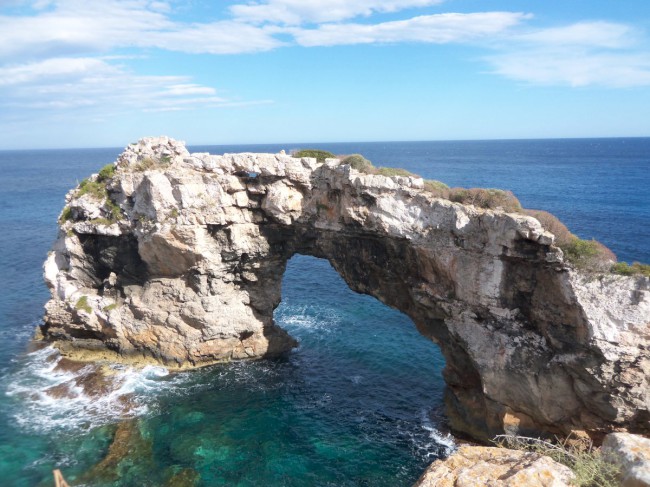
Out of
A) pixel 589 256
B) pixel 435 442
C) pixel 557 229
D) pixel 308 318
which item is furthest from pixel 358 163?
pixel 308 318

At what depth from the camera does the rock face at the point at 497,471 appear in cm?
887

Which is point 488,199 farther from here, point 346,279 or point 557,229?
point 346,279

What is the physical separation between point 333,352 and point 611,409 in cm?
2198

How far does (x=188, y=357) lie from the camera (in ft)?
125

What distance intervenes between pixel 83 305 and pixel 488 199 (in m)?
32.3

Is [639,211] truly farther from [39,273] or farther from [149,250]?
[39,273]

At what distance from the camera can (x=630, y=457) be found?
9.57m

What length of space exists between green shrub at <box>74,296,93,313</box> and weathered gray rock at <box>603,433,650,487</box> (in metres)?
37.8

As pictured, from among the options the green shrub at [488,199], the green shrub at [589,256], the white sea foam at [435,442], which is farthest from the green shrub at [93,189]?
the green shrub at [589,256]

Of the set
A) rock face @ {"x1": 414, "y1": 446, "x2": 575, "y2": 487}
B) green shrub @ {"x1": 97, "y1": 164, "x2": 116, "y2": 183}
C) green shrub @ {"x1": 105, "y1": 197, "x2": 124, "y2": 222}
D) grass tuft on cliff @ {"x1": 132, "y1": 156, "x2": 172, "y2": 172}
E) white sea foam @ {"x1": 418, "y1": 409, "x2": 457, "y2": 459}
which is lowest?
white sea foam @ {"x1": 418, "y1": 409, "x2": 457, "y2": 459}

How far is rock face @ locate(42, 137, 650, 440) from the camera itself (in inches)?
944

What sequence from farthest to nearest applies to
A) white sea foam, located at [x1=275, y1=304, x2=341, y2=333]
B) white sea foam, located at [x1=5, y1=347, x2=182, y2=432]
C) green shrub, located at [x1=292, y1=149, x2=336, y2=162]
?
white sea foam, located at [x1=275, y1=304, x2=341, y2=333]
green shrub, located at [x1=292, y1=149, x2=336, y2=162]
white sea foam, located at [x1=5, y1=347, x2=182, y2=432]

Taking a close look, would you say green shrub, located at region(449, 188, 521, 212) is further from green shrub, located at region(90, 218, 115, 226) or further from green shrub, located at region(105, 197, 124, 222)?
green shrub, located at region(90, 218, 115, 226)

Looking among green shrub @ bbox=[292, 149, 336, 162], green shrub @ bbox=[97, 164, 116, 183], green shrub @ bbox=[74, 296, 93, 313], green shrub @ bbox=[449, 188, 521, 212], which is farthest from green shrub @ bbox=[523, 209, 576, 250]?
green shrub @ bbox=[74, 296, 93, 313]
